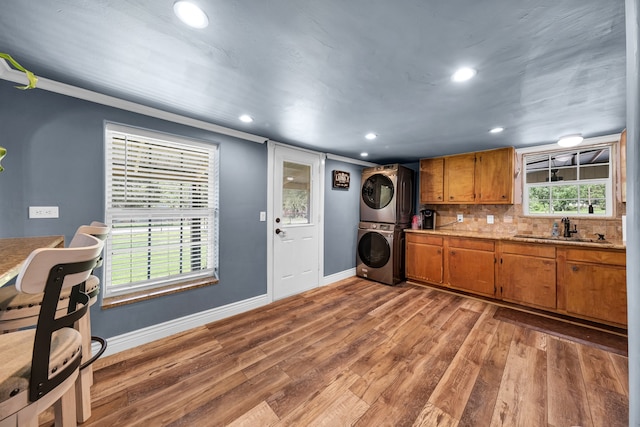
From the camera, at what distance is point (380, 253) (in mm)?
4008

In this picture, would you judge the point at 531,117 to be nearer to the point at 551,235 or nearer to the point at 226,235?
the point at 551,235

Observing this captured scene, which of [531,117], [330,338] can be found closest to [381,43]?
[531,117]

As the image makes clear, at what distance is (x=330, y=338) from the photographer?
2.29 metres

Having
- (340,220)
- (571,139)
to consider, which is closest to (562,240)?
(571,139)

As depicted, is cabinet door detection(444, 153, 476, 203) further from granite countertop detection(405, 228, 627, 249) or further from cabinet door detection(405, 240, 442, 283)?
cabinet door detection(405, 240, 442, 283)

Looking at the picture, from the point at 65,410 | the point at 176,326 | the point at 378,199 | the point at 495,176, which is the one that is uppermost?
the point at 495,176

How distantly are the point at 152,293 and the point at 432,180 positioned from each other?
405cm

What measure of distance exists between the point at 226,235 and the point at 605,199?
4.55 m

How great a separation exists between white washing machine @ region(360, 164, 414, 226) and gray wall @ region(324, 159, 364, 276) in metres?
0.16

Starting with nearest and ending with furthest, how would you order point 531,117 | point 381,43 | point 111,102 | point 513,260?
point 381,43, point 111,102, point 531,117, point 513,260

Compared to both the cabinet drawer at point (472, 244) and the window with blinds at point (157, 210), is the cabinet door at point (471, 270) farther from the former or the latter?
the window with blinds at point (157, 210)

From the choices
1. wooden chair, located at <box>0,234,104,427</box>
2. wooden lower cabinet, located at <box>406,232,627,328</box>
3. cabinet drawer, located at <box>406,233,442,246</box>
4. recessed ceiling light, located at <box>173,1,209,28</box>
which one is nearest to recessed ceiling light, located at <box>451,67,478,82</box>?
recessed ceiling light, located at <box>173,1,209,28</box>

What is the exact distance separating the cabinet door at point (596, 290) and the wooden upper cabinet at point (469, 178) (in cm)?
105

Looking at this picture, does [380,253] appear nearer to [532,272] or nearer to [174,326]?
[532,272]
